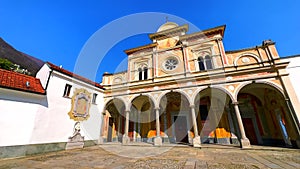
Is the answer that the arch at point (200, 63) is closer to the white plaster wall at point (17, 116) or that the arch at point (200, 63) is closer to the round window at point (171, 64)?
the round window at point (171, 64)

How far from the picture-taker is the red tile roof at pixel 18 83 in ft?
22.1

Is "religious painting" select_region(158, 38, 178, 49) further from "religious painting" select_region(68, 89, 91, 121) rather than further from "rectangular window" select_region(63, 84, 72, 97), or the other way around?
"rectangular window" select_region(63, 84, 72, 97)

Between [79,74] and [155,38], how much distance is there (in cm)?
990

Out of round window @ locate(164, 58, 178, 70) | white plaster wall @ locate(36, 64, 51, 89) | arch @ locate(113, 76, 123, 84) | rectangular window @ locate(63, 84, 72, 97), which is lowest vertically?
rectangular window @ locate(63, 84, 72, 97)

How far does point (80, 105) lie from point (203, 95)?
1084 centimetres

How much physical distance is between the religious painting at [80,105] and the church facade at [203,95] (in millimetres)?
2182

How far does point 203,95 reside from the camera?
11.6m

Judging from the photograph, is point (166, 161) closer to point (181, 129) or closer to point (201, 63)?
point (181, 129)

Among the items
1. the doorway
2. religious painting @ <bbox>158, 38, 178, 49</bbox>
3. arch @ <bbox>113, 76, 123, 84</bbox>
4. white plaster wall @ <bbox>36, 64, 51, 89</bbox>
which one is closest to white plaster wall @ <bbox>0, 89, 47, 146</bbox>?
white plaster wall @ <bbox>36, 64, 51, 89</bbox>

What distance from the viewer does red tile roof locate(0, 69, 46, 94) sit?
675 cm

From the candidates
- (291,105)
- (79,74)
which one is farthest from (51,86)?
(291,105)

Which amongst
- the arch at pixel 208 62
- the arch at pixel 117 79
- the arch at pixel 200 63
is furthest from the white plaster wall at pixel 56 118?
the arch at pixel 208 62

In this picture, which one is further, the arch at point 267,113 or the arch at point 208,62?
the arch at point 208,62

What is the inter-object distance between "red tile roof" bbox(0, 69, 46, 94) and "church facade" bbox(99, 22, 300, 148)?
5.87 meters
